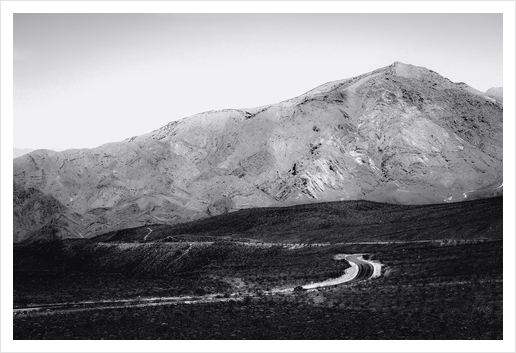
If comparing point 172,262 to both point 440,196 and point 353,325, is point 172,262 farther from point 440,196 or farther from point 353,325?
point 440,196

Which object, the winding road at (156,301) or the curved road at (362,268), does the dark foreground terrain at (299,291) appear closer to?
the winding road at (156,301)

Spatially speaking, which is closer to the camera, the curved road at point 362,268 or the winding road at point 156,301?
the winding road at point 156,301

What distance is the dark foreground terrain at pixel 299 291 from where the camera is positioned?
36.2 meters

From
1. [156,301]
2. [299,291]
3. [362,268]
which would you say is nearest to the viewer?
[156,301]

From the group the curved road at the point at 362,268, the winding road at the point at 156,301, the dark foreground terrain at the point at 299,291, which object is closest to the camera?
the dark foreground terrain at the point at 299,291

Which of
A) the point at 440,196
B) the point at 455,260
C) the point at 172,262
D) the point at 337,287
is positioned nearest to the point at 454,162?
the point at 440,196

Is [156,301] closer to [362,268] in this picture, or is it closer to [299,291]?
[299,291]

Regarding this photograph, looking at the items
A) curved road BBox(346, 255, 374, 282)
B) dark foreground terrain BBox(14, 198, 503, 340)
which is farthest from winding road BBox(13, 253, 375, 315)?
dark foreground terrain BBox(14, 198, 503, 340)

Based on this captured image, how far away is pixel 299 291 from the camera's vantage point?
172 feet

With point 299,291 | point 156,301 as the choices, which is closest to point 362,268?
point 299,291

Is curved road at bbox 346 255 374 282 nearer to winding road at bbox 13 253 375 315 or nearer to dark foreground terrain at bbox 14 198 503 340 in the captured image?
winding road at bbox 13 253 375 315

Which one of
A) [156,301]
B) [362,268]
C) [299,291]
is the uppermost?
[156,301]

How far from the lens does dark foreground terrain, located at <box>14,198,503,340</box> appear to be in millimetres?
36219

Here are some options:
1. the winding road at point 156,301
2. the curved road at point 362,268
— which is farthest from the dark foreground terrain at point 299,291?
the curved road at point 362,268
